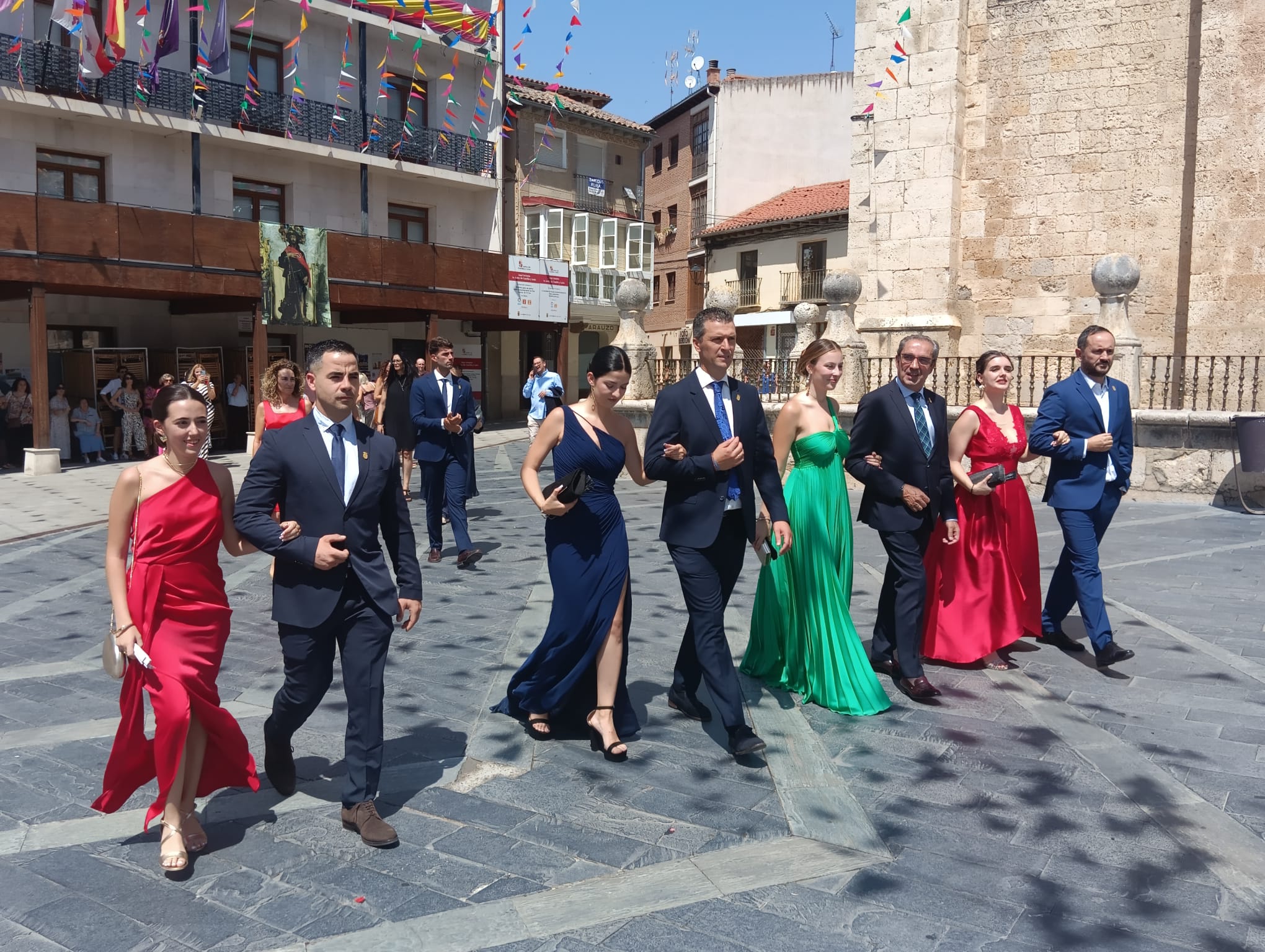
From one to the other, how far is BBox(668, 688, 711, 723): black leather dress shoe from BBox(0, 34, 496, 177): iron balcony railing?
20.3m

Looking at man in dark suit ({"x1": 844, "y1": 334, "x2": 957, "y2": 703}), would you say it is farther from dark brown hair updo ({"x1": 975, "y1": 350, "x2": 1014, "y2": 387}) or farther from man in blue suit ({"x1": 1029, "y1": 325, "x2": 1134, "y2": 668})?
man in blue suit ({"x1": 1029, "y1": 325, "x2": 1134, "y2": 668})

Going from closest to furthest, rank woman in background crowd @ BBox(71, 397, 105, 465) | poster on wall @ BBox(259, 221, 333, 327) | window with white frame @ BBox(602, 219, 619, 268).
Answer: woman in background crowd @ BBox(71, 397, 105, 465) < poster on wall @ BBox(259, 221, 333, 327) < window with white frame @ BBox(602, 219, 619, 268)

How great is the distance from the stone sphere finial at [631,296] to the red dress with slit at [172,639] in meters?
11.9

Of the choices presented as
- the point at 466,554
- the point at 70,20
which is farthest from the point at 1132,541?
the point at 70,20

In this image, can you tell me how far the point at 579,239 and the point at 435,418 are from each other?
2543cm

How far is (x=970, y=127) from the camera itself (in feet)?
49.8

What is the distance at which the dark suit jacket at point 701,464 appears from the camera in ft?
14.8

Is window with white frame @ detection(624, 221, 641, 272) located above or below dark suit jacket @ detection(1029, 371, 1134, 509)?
above

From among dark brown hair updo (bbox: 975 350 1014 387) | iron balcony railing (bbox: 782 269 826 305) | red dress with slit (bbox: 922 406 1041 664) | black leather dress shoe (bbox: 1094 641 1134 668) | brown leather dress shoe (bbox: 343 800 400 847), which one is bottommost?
brown leather dress shoe (bbox: 343 800 400 847)

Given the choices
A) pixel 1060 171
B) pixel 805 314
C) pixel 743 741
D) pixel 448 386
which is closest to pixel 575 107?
pixel 805 314

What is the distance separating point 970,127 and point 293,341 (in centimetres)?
1674

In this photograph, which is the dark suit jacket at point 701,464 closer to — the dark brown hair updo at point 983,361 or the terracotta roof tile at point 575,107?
the dark brown hair updo at point 983,361

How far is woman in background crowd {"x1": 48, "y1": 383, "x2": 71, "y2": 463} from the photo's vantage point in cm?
1942

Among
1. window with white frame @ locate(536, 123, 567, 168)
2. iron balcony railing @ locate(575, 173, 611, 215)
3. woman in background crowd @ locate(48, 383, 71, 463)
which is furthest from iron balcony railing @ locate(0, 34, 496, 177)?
iron balcony railing @ locate(575, 173, 611, 215)
